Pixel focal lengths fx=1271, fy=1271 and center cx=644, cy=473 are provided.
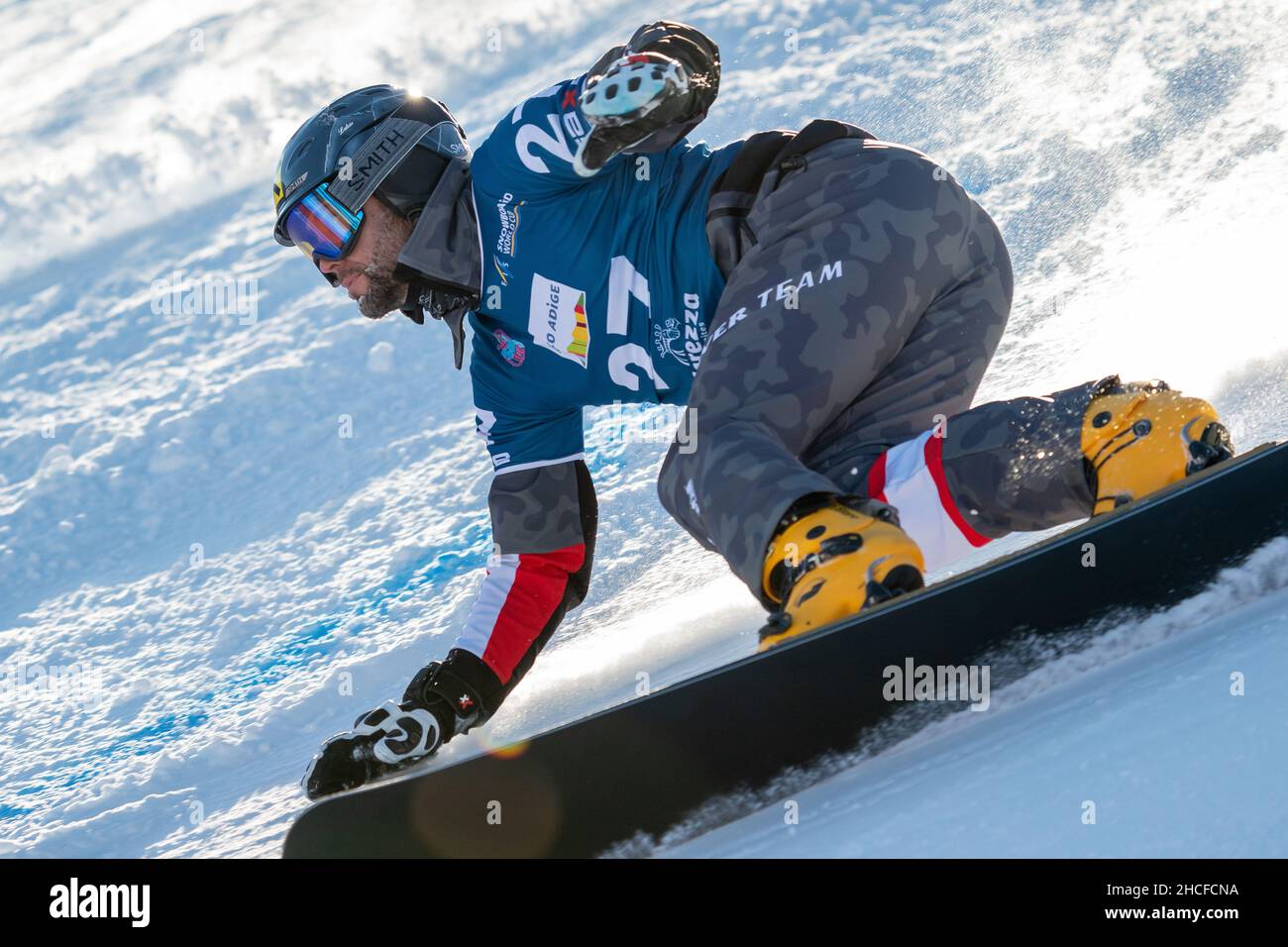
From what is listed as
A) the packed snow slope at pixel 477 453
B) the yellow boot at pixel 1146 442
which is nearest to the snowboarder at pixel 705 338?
the yellow boot at pixel 1146 442

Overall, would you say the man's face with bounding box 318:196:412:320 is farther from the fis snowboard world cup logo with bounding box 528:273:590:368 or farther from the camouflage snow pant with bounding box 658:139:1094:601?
the camouflage snow pant with bounding box 658:139:1094:601

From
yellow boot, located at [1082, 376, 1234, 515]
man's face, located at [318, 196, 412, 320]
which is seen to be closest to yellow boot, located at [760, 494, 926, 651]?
yellow boot, located at [1082, 376, 1234, 515]

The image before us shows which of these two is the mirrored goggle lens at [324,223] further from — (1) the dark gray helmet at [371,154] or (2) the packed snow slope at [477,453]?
(2) the packed snow slope at [477,453]

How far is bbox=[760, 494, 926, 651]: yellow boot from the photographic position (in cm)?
193

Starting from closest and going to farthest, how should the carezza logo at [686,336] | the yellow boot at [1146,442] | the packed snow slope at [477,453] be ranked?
the packed snow slope at [477,453], the yellow boot at [1146,442], the carezza logo at [686,336]

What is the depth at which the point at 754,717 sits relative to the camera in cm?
193

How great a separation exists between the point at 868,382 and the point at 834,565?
0.55m

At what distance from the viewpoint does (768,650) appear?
6.15ft

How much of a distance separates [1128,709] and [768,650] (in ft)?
1.66

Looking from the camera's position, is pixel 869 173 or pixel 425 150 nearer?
pixel 869 173

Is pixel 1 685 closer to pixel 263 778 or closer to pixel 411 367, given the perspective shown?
pixel 263 778

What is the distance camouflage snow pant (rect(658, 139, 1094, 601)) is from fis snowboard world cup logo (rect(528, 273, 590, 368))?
0.37 m

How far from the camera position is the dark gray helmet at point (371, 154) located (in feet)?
9.28
